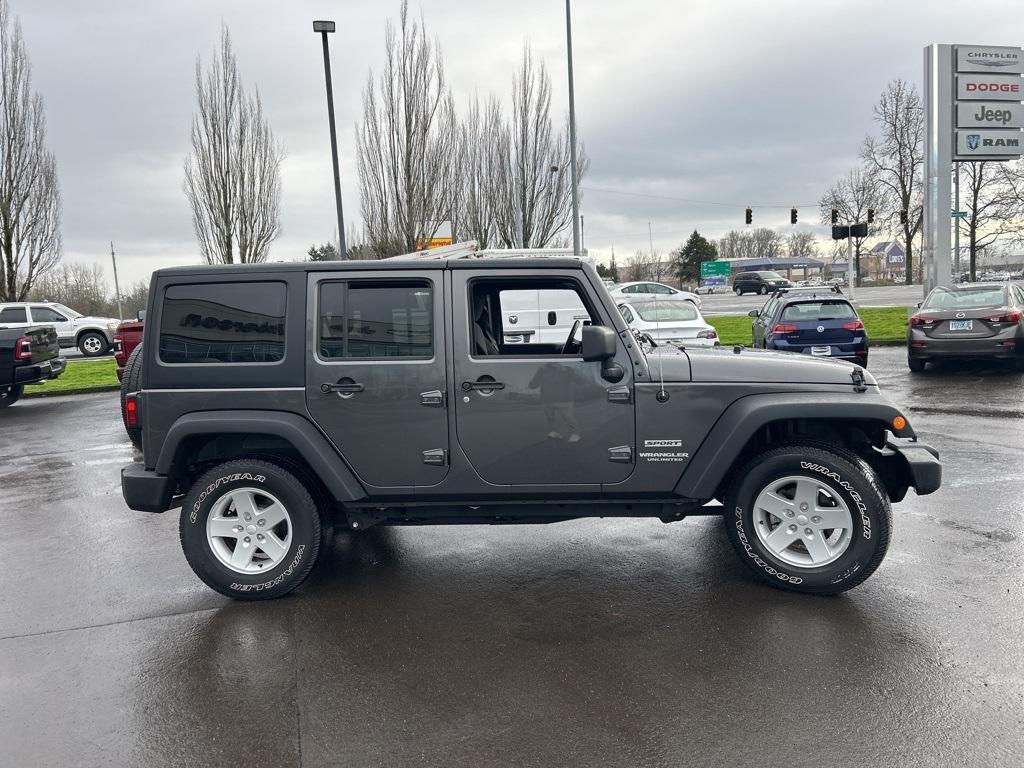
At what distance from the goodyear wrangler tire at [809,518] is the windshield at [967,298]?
10.5 metres

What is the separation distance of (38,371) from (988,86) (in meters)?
24.8

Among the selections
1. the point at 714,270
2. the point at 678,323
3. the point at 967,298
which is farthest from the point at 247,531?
the point at 714,270

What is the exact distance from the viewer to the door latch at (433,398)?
440 cm

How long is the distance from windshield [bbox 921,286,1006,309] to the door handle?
1156 cm

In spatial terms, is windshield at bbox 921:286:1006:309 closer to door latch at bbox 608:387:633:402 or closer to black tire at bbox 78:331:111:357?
door latch at bbox 608:387:633:402

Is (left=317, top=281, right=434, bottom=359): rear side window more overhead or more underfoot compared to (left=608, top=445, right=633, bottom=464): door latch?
more overhead

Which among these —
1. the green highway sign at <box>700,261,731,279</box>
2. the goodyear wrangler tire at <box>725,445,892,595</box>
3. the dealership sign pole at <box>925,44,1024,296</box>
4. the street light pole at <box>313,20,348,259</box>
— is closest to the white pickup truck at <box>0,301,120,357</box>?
the street light pole at <box>313,20,348,259</box>

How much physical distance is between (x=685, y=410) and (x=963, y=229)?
2067 inches

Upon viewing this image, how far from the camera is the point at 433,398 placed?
4398 mm

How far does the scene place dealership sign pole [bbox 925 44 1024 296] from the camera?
21.3 meters

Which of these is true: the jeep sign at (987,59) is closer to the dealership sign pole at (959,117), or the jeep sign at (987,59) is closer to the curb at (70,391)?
the dealership sign pole at (959,117)

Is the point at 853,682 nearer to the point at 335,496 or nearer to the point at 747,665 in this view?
the point at 747,665

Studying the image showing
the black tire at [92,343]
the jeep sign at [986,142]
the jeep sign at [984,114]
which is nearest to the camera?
the jeep sign at [984,114]

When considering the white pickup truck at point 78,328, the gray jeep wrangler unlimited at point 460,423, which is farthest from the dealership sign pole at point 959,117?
the white pickup truck at point 78,328
